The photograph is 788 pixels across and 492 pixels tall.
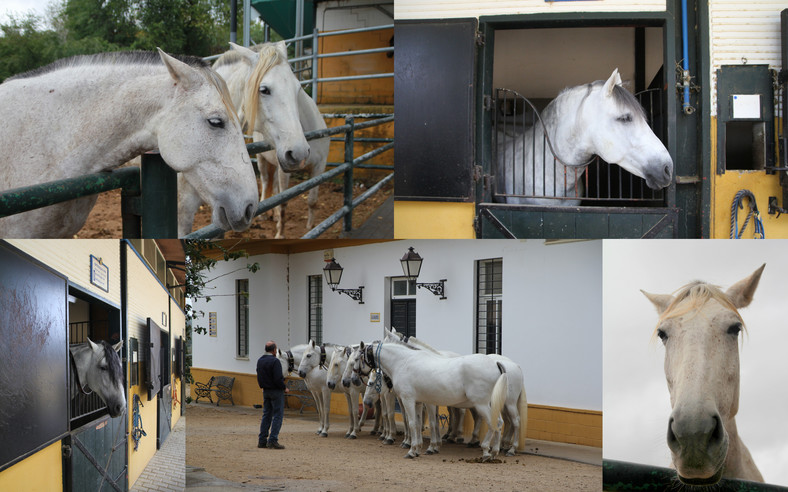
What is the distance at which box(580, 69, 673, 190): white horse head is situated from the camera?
160 inches

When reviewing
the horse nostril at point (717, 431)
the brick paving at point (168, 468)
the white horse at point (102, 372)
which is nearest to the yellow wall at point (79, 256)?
the white horse at point (102, 372)

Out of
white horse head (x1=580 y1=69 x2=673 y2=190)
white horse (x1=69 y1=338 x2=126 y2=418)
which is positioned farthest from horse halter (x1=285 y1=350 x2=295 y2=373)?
white horse head (x1=580 y1=69 x2=673 y2=190)

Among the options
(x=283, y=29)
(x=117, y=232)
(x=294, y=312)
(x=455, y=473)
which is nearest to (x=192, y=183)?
(x=117, y=232)

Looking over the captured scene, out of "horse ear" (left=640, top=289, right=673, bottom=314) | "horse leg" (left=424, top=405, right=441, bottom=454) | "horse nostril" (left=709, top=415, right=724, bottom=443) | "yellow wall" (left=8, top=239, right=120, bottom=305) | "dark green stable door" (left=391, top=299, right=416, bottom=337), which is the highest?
"yellow wall" (left=8, top=239, right=120, bottom=305)

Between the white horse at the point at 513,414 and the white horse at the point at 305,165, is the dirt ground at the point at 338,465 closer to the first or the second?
the white horse at the point at 513,414

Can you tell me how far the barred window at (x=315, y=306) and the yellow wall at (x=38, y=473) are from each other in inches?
42.1

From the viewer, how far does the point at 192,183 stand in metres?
2.40

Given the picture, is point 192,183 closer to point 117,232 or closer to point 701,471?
point 117,232

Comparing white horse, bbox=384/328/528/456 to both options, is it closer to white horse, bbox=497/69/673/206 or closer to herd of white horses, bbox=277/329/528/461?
herd of white horses, bbox=277/329/528/461

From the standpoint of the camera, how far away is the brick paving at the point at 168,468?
2855 mm

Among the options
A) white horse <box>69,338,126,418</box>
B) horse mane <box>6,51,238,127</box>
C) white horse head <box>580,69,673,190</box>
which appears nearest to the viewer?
horse mane <box>6,51,238,127</box>

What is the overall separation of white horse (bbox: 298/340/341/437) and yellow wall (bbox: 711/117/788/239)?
2567 millimetres

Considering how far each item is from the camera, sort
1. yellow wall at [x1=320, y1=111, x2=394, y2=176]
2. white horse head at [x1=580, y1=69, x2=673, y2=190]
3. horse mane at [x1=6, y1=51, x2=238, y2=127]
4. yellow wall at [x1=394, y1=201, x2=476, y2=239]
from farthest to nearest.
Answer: yellow wall at [x1=394, y1=201, x2=476, y2=239], white horse head at [x1=580, y1=69, x2=673, y2=190], yellow wall at [x1=320, y1=111, x2=394, y2=176], horse mane at [x1=6, y1=51, x2=238, y2=127]

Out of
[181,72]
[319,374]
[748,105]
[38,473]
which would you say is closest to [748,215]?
[748,105]
